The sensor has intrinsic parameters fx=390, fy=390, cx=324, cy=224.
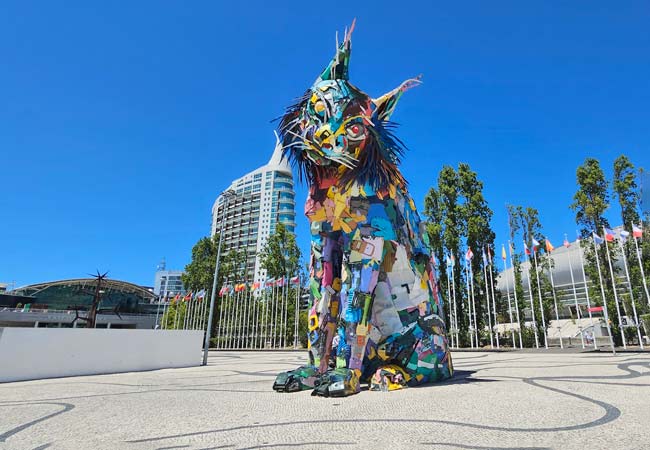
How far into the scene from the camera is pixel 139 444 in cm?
304

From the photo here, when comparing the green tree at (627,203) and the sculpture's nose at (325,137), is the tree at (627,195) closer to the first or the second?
the green tree at (627,203)

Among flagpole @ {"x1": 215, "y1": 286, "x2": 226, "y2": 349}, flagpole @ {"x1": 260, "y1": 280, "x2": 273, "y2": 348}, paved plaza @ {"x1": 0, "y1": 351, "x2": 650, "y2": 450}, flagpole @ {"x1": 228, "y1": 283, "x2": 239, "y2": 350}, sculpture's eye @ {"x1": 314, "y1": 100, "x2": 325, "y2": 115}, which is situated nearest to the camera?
paved plaza @ {"x1": 0, "y1": 351, "x2": 650, "y2": 450}

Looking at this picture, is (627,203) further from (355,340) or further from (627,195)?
(355,340)

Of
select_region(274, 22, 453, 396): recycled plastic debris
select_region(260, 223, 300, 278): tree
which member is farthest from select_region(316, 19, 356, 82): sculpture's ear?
select_region(260, 223, 300, 278): tree

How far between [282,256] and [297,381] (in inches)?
1234

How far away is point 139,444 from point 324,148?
A: 4047 mm

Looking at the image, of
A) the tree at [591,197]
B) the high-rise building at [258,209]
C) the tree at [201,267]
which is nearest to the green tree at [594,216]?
the tree at [591,197]

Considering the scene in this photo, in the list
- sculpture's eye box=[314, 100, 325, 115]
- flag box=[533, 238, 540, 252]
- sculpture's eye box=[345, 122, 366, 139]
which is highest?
flag box=[533, 238, 540, 252]

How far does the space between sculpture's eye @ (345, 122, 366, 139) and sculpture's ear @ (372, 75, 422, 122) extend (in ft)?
1.83

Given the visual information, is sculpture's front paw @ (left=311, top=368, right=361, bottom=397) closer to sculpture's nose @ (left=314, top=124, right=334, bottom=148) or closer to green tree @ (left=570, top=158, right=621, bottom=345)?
sculpture's nose @ (left=314, top=124, right=334, bottom=148)

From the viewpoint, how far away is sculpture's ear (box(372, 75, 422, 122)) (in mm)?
6090

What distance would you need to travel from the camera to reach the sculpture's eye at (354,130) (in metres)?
5.61

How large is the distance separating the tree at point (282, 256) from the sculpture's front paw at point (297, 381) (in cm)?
3051

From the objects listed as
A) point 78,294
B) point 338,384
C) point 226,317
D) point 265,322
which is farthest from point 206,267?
point 78,294
